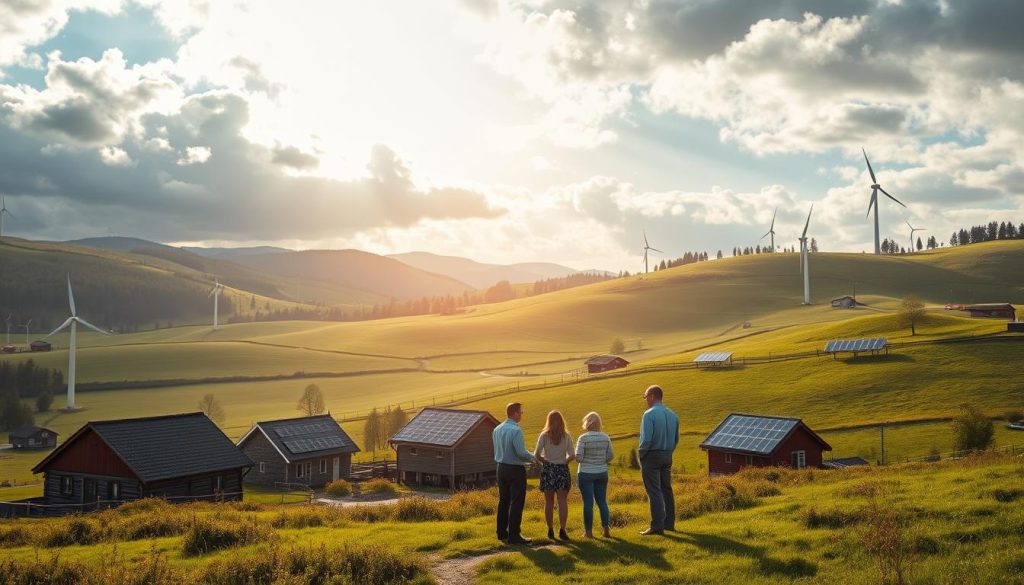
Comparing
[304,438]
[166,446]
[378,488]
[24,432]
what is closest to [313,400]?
[24,432]

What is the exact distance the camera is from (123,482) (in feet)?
137

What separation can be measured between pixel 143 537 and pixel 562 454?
470 inches

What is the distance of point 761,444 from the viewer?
48000 mm

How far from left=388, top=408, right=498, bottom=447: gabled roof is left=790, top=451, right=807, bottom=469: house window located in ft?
73.7

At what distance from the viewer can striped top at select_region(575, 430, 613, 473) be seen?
51.2 ft

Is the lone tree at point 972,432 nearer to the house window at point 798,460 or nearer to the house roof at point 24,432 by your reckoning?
the house window at point 798,460

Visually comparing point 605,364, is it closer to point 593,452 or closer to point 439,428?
point 439,428

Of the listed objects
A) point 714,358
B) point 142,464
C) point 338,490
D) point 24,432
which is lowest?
point 24,432

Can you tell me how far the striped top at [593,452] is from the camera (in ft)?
51.2

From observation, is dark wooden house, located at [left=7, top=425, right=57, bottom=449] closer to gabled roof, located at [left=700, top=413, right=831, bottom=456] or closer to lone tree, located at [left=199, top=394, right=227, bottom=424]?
lone tree, located at [left=199, top=394, right=227, bottom=424]

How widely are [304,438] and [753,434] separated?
35221 mm

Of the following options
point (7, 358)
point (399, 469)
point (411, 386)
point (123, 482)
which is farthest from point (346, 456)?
point (7, 358)

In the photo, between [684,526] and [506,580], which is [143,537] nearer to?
[506,580]

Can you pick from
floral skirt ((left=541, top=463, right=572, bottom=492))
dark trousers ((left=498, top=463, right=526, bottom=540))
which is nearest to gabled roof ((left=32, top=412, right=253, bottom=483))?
dark trousers ((left=498, top=463, right=526, bottom=540))
